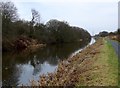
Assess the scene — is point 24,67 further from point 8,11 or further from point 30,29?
point 30,29

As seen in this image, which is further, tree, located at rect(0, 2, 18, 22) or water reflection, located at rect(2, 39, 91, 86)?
tree, located at rect(0, 2, 18, 22)

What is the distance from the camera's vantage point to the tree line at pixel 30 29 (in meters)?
51.4

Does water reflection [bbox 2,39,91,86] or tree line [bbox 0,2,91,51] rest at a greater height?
tree line [bbox 0,2,91,51]

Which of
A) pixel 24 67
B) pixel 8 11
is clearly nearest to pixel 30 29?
pixel 8 11

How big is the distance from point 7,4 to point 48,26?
41.0 m

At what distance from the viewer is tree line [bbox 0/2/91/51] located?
51438 mm

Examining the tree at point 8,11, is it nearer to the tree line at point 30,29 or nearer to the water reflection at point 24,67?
the tree line at point 30,29

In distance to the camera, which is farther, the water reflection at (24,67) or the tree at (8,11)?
the tree at (8,11)

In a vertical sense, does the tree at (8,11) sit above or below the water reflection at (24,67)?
above

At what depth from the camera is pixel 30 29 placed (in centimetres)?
7669

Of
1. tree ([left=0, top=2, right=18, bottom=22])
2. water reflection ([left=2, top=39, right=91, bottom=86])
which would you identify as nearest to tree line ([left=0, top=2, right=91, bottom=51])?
tree ([left=0, top=2, right=18, bottom=22])

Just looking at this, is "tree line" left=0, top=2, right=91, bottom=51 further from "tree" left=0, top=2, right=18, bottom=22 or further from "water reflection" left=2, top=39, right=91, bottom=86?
"water reflection" left=2, top=39, right=91, bottom=86

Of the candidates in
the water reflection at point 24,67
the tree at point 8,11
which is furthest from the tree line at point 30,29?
the water reflection at point 24,67

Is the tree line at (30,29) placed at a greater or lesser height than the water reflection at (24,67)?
greater
